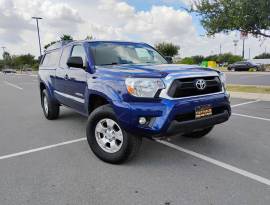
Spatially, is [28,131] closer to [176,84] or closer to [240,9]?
[176,84]

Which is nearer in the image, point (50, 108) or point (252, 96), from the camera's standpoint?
point (50, 108)

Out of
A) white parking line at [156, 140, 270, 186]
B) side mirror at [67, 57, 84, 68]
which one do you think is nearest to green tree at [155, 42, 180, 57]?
side mirror at [67, 57, 84, 68]

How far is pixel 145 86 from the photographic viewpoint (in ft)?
12.6

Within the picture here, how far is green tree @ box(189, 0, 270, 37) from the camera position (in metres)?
10.9

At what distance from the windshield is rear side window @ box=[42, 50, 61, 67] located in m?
1.69

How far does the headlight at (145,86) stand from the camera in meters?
3.83

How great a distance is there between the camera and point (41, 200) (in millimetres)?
3203

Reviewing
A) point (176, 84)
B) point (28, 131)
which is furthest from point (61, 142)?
point (176, 84)

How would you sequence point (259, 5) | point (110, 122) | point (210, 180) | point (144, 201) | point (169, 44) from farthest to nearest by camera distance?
1. point (169, 44)
2. point (259, 5)
3. point (110, 122)
4. point (210, 180)
5. point (144, 201)

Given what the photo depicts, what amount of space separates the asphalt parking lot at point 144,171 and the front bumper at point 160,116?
59cm

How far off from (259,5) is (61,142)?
30.1 ft

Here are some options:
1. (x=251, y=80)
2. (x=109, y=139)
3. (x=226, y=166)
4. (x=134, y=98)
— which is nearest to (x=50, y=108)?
(x=109, y=139)

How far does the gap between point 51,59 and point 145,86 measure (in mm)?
4031

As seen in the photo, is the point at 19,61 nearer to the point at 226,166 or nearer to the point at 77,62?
the point at 77,62
